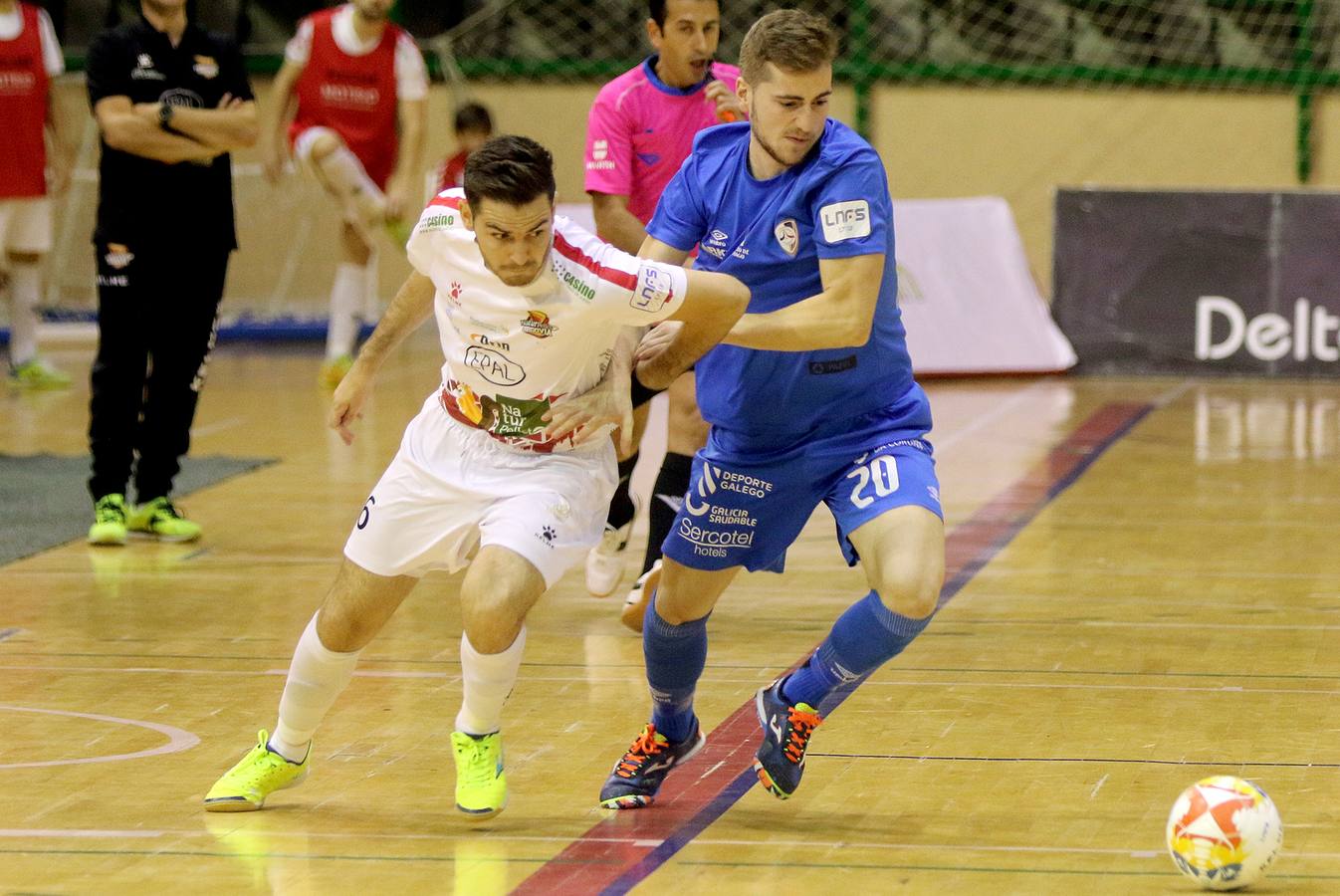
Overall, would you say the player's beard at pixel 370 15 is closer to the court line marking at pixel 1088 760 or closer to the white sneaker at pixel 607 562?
the white sneaker at pixel 607 562

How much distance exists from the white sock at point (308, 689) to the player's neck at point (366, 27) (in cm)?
875

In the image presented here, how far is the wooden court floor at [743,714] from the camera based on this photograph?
411 cm

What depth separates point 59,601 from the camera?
6.79m

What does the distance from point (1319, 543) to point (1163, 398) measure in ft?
14.2

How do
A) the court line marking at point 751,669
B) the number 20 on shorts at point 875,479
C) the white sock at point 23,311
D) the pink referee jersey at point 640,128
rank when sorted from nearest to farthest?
the number 20 on shorts at point 875,479 → the court line marking at point 751,669 → the pink referee jersey at point 640,128 → the white sock at point 23,311

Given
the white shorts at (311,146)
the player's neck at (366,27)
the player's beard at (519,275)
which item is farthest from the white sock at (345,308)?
the player's beard at (519,275)

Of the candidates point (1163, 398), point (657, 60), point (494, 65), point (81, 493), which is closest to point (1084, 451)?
point (1163, 398)

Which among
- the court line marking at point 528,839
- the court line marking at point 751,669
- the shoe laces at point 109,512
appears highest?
the court line marking at point 528,839

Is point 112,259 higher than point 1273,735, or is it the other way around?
point 112,259

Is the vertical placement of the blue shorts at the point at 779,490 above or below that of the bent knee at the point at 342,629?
above

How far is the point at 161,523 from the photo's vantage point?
26.0ft

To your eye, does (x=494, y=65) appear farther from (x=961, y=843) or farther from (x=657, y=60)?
(x=961, y=843)

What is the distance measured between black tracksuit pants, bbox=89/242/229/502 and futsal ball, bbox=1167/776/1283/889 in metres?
Result: 4.86

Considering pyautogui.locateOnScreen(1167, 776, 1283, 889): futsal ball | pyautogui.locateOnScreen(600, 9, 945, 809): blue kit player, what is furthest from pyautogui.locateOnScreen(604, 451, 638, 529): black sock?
pyautogui.locateOnScreen(1167, 776, 1283, 889): futsal ball
